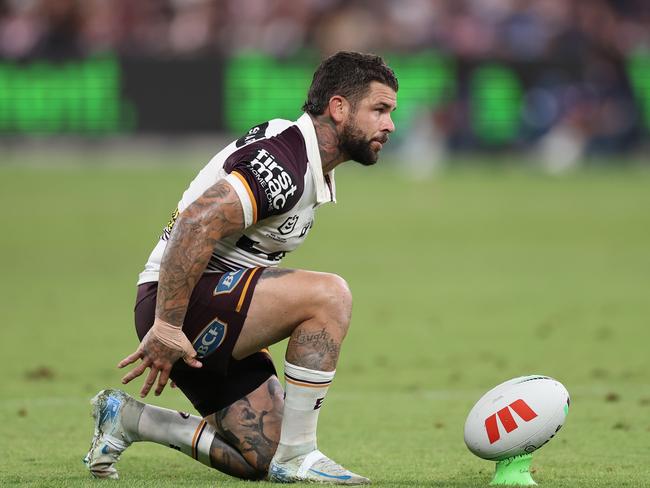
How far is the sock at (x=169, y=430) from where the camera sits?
6152 mm

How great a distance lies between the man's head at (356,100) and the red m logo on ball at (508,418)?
1294 mm

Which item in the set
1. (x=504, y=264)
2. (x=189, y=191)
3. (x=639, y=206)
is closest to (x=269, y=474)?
(x=189, y=191)

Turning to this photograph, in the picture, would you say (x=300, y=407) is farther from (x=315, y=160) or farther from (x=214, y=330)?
(x=315, y=160)

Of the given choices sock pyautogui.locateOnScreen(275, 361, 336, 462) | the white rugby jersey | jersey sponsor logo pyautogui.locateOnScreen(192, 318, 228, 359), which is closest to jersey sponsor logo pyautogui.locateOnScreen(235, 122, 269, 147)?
the white rugby jersey

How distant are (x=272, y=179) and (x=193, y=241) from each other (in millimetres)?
428

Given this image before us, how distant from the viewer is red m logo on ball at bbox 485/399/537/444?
5.68 m

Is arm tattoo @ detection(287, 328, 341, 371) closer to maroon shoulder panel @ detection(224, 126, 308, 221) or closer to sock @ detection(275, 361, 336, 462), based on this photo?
sock @ detection(275, 361, 336, 462)

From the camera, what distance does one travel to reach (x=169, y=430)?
20.2 feet

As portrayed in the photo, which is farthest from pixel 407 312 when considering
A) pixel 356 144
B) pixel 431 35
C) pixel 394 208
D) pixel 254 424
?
pixel 431 35

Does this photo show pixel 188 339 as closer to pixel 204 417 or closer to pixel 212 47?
pixel 204 417

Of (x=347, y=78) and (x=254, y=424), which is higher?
(x=347, y=78)

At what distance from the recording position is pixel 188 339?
5797 mm

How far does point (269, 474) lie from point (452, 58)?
20735mm

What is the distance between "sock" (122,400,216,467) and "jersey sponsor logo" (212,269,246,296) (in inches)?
29.3
